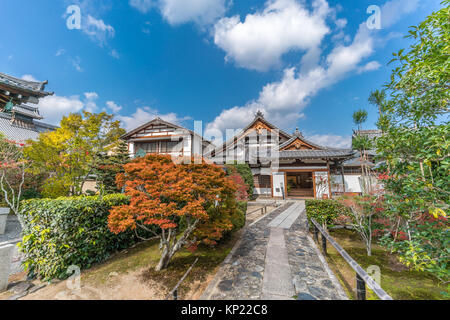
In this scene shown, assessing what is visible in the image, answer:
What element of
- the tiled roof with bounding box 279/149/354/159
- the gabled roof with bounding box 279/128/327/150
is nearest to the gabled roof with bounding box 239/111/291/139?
the gabled roof with bounding box 279/128/327/150

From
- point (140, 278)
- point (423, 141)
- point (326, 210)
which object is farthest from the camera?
point (326, 210)

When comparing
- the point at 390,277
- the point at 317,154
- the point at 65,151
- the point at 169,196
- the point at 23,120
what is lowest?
the point at 390,277

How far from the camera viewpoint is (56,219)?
13.4ft

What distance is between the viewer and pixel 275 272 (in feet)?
13.3

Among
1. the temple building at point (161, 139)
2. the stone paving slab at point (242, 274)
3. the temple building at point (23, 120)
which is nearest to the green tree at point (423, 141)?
the stone paving slab at point (242, 274)

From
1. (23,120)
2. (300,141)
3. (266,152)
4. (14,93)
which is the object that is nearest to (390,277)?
(14,93)

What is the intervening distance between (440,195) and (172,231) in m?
5.41

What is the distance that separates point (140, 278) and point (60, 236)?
226cm

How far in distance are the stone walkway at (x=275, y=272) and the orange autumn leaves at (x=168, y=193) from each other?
1031 mm

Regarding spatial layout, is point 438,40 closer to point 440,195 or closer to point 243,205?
point 440,195

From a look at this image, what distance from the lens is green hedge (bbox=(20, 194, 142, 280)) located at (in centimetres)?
404

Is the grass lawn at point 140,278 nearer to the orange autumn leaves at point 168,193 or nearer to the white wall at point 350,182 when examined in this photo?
the orange autumn leaves at point 168,193

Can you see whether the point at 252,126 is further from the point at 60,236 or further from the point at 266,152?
the point at 60,236

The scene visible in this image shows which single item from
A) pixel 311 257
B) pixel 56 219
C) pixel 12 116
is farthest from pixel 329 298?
pixel 12 116
